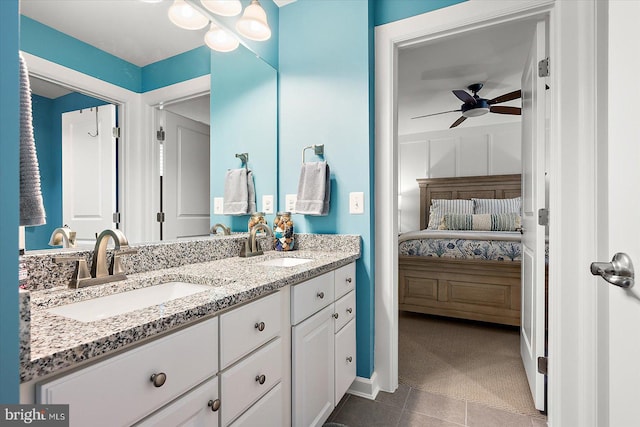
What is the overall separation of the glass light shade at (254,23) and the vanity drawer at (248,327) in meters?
1.46

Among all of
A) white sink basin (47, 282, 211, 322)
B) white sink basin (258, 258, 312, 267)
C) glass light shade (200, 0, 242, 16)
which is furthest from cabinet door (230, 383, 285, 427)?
glass light shade (200, 0, 242, 16)

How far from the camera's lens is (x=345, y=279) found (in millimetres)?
1711

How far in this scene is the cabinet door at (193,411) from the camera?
0.71 metres

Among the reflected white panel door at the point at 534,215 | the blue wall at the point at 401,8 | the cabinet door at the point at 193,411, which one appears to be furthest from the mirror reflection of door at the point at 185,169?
the reflected white panel door at the point at 534,215

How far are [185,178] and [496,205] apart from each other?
Answer: 14.3 feet

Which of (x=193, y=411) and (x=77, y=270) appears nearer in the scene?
(x=193, y=411)

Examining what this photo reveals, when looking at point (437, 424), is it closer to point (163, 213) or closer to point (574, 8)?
point (163, 213)

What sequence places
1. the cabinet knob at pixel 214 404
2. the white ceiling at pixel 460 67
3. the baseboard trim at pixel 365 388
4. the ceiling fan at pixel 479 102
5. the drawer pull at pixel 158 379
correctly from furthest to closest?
1. the ceiling fan at pixel 479 102
2. the white ceiling at pixel 460 67
3. the baseboard trim at pixel 365 388
4. the cabinet knob at pixel 214 404
5. the drawer pull at pixel 158 379

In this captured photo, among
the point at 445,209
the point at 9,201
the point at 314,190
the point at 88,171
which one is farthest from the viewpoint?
the point at 445,209

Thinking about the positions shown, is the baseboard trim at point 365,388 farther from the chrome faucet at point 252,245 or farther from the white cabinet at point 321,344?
the chrome faucet at point 252,245

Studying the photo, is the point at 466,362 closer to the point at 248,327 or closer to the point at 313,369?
the point at 313,369

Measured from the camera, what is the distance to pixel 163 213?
1421 millimetres

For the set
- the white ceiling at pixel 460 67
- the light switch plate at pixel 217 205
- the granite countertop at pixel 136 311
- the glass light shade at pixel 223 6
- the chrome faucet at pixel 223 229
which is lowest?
the granite countertop at pixel 136 311

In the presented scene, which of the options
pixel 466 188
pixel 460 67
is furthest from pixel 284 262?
pixel 466 188
